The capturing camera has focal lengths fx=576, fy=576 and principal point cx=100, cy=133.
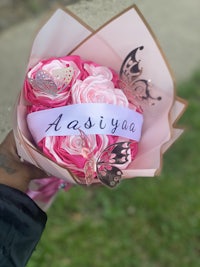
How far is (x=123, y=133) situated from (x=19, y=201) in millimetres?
322

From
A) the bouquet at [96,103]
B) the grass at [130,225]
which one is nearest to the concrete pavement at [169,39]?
the grass at [130,225]

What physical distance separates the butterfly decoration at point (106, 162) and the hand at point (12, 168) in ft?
0.70

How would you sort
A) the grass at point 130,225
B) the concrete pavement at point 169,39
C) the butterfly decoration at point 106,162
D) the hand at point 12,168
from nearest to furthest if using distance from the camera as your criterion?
1. the butterfly decoration at point 106,162
2. the hand at point 12,168
3. the grass at point 130,225
4. the concrete pavement at point 169,39

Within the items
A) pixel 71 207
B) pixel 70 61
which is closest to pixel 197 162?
pixel 71 207

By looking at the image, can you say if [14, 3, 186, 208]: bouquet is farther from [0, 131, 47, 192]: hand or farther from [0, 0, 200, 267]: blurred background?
[0, 0, 200, 267]: blurred background

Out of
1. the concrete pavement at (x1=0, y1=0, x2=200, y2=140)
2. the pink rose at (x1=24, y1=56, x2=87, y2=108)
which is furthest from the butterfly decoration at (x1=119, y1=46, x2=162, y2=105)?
the concrete pavement at (x1=0, y1=0, x2=200, y2=140)

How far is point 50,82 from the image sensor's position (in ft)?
4.59

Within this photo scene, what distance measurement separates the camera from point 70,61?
1474mm

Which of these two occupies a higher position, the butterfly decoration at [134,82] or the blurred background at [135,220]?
the butterfly decoration at [134,82]

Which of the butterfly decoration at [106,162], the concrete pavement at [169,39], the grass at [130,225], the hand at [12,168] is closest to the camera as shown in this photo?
the butterfly decoration at [106,162]

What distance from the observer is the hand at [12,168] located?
1.53 m

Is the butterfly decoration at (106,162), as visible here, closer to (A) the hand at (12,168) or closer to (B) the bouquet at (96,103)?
(B) the bouquet at (96,103)

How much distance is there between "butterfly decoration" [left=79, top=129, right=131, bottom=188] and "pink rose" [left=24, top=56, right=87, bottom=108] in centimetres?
11

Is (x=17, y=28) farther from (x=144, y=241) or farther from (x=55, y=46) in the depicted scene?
(x=55, y=46)
